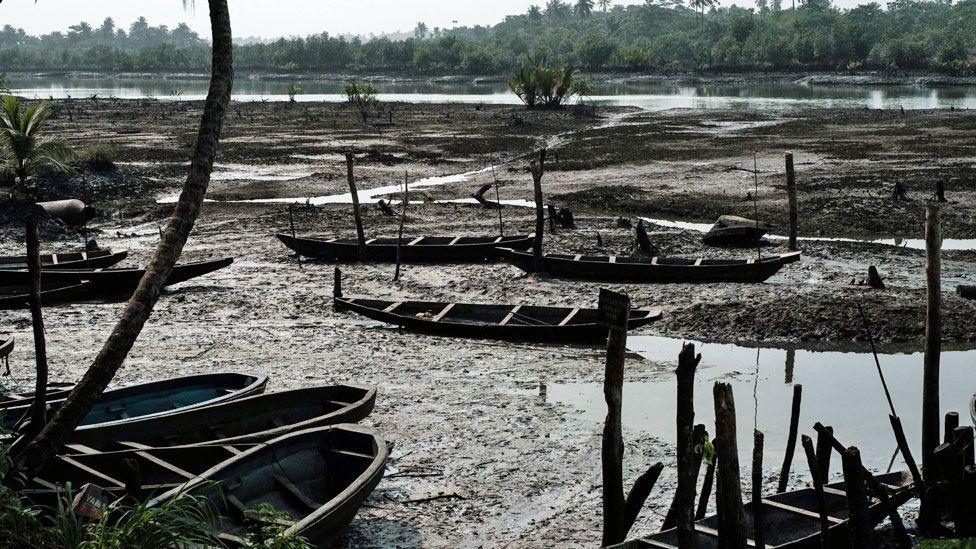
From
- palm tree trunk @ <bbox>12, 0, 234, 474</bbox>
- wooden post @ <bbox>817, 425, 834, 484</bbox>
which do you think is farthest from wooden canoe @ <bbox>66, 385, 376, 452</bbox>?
wooden post @ <bbox>817, 425, 834, 484</bbox>

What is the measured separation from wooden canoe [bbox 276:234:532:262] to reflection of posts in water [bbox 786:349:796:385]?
780 cm

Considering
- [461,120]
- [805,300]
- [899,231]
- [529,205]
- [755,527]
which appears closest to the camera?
[755,527]

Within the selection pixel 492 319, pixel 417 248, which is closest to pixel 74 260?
pixel 417 248

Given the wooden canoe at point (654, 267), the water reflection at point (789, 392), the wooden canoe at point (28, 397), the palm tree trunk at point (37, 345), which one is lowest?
the water reflection at point (789, 392)

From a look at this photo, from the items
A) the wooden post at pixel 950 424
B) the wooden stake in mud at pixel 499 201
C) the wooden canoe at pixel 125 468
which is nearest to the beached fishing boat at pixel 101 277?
the wooden stake in mud at pixel 499 201

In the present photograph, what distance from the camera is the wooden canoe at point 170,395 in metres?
11.9

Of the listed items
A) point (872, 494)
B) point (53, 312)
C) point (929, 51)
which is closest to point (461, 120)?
point (53, 312)

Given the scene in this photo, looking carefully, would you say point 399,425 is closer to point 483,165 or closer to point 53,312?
point 53,312

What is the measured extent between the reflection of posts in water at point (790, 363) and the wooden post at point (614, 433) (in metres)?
7.02

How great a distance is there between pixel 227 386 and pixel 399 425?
222cm

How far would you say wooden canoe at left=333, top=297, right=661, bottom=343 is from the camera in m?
16.7

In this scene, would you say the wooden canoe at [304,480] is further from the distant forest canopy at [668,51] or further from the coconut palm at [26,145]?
the distant forest canopy at [668,51]

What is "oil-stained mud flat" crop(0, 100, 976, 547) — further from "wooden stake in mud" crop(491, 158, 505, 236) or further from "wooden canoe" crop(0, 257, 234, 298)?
"wooden canoe" crop(0, 257, 234, 298)

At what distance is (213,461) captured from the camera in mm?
10227
